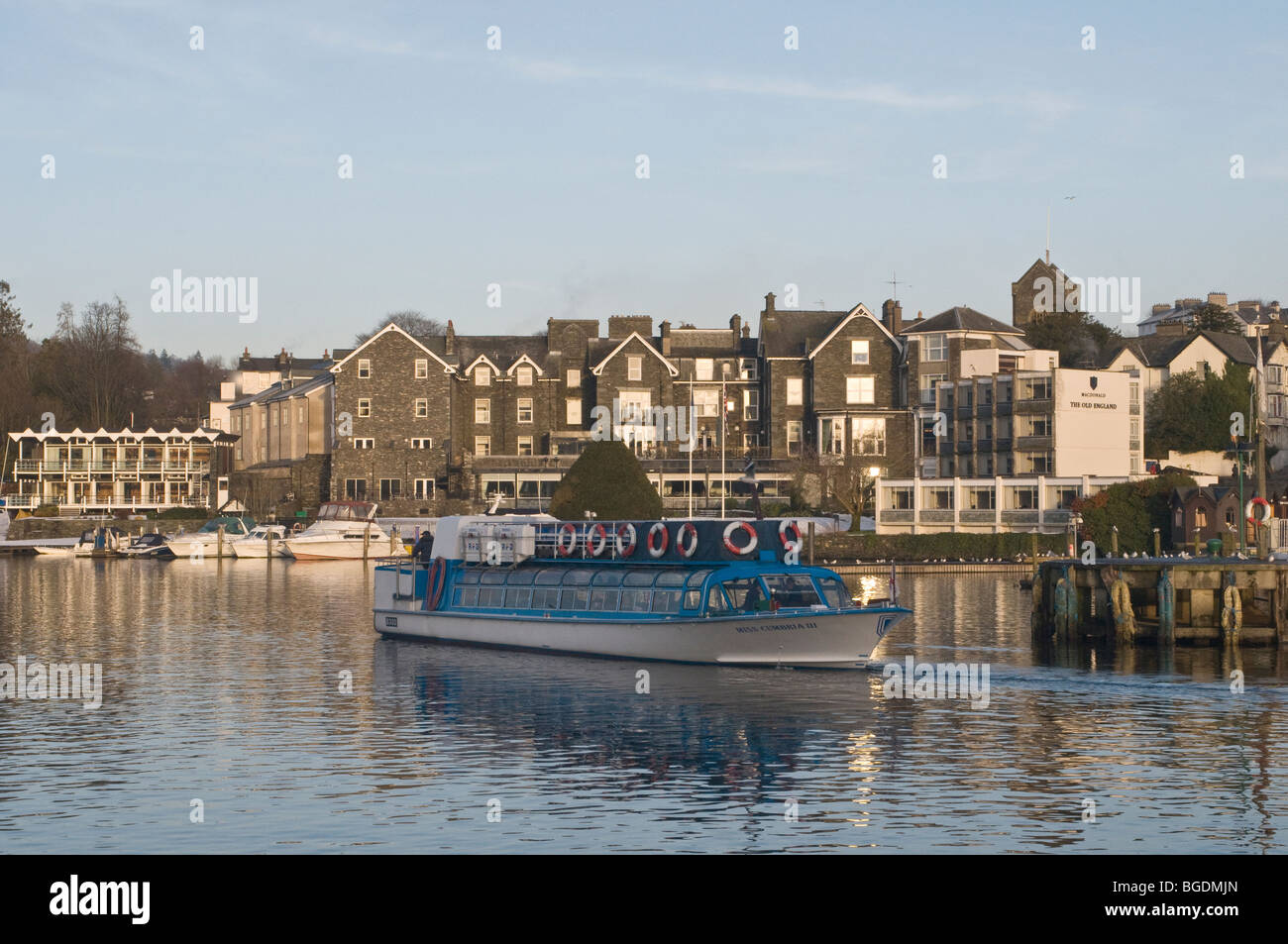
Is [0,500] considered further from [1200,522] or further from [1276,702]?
[1276,702]

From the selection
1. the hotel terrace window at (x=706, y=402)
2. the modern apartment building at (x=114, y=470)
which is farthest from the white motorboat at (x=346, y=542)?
the modern apartment building at (x=114, y=470)

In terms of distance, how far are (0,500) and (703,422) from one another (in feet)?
233

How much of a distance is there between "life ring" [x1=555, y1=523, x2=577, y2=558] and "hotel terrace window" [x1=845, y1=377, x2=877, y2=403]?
83.0m

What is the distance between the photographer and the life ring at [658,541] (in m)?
47.1

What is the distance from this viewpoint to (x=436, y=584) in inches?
2122

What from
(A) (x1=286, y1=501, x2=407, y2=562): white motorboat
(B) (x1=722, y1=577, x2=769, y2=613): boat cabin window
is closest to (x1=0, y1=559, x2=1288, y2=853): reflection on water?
(B) (x1=722, y1=577, x2=769, y2=613): boat cabin window

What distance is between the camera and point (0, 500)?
160m

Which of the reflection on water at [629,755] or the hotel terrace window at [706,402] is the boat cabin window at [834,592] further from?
the hotel terrace window at [706,402]

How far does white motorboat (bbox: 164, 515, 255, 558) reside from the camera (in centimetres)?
12631

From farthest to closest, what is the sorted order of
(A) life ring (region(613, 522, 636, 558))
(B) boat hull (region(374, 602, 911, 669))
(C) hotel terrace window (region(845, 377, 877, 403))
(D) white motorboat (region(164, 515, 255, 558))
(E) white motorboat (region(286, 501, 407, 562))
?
(C) hotel terrace window (region(845, 377, 877, 403)), (D) white motorboat (region(164, 515, 255, 558)), (E) white motorboat (region(286, 501, 407, 562)), (A) life ring (region(613, 522, 636, 558)), (B) boat hull (region(374, 602, 911, 669))

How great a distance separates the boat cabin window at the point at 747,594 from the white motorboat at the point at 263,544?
82.4m

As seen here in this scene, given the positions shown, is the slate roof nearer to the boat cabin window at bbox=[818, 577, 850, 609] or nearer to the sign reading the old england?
the sign reading the old england
